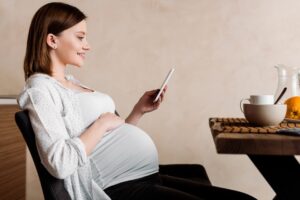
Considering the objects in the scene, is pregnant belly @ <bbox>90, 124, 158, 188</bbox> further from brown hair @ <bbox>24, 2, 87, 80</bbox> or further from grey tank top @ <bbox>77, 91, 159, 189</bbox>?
brown hair @ <bbox>24, 2, 87, 80</bbox>

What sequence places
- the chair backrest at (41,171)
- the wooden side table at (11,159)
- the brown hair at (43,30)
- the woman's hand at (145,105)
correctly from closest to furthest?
the chair backrest at (41,171), the brown hair at (43,30), the woman's hand at (145,105), the wooden side table at (11,159)

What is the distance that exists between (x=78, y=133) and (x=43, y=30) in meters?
0.33

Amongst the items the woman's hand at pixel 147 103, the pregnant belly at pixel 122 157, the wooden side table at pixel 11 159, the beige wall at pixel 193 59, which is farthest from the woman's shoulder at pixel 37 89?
the beige wall at pixel 193 59

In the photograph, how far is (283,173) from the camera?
104 cm

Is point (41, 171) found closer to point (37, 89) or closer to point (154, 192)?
point (37, 89)

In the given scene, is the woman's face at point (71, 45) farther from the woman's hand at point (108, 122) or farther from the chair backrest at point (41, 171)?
the chair backrest at point (41, 171)

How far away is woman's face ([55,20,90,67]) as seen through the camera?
123cm

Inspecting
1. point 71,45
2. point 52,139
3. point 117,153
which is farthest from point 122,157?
point 71,45

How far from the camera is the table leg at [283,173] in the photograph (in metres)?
1.02

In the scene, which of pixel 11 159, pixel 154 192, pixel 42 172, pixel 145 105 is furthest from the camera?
pixel 11 159

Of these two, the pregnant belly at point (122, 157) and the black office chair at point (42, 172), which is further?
the pregnant belly at point (122, 157)

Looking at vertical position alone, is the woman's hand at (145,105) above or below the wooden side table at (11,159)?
above

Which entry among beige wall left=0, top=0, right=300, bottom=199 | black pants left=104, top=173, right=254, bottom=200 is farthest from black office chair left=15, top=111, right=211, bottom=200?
beige wall left=0, top=0, right=300, bottom=199

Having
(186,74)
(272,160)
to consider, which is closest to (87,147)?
(272,160)
